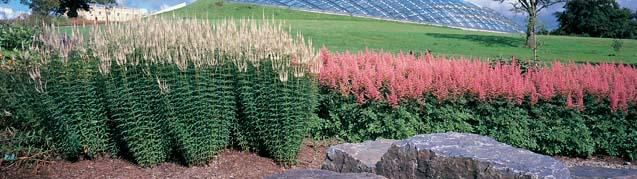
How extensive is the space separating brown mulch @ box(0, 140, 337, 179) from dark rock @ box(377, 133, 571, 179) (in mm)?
2078

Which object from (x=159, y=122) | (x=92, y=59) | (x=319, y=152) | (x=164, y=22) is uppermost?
(x=164, y=22)

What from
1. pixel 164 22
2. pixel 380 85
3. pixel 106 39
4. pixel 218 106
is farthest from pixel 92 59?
pixel 380 85

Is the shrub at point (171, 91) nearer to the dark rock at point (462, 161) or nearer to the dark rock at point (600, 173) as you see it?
the dark rock at point (462, 161)

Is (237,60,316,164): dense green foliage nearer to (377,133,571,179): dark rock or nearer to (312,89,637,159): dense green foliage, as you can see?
(312,89,637,159): dense green foliage

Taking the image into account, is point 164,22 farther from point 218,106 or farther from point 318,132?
point 318,132

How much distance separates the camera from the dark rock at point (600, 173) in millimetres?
5859

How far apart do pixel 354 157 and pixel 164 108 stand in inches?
87.9

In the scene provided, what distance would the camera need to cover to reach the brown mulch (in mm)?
6832

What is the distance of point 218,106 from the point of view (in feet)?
22.1

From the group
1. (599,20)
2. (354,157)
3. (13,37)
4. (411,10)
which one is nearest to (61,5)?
(411,10)

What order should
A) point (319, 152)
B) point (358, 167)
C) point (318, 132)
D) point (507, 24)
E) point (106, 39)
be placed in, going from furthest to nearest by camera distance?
1. point (507, 24)
2. point (318, 132)
3. point (319, 152)
4. point (106, 39)
5. point (358, 167)

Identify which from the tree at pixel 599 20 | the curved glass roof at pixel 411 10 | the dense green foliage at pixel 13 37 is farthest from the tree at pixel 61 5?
the tree at pixel 599 20

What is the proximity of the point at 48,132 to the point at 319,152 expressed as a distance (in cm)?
343

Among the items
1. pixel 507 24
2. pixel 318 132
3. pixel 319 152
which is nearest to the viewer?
pixel 319 152
